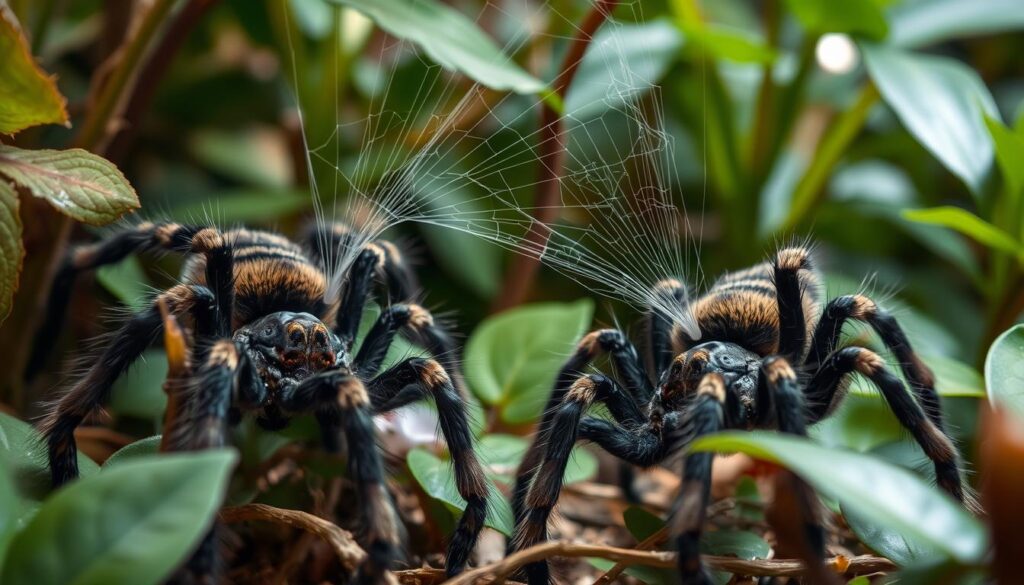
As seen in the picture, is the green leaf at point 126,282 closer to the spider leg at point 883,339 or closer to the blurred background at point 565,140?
the blurred background at point 565,140

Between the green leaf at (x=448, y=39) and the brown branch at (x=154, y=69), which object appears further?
the brown branch at (x=154, y=69)

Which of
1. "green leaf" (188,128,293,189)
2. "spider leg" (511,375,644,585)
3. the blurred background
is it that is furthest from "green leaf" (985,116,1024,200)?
"green leaf" (188,128,293,189)

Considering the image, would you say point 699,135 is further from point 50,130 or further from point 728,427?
point 50,130

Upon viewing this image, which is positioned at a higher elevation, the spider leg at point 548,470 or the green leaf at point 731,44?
the green leaf at point 731,44

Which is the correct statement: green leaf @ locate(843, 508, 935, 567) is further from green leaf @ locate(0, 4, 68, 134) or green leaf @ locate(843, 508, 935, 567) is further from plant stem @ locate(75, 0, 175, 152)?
plant stem @ locate(75, 0, 175, 152)

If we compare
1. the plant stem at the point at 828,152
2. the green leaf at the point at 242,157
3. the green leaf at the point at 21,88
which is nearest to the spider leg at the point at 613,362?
the plant stem at the point at 828,152

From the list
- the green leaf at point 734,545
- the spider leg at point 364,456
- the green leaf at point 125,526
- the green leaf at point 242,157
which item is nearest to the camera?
the green leaf at point 125,526
